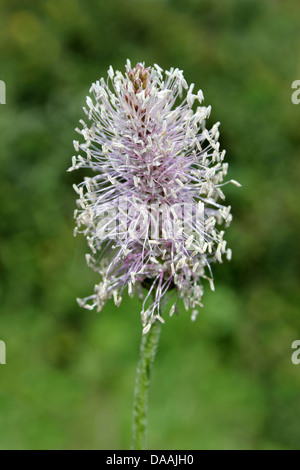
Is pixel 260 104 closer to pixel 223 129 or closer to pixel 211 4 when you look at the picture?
pixel 223 129

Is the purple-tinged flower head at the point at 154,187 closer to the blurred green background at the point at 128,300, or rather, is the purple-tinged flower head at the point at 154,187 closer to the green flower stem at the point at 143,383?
the green flower stem at the point at 143,383

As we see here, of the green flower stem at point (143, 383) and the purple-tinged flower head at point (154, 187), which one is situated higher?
the purple-tinged flower head at point (154, 187)

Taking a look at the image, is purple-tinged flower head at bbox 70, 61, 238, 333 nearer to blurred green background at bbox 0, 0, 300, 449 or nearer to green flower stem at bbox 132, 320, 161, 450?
green flower stem at bbox 132, 320, 161, 450

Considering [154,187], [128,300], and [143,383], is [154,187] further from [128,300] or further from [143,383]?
[128,300]

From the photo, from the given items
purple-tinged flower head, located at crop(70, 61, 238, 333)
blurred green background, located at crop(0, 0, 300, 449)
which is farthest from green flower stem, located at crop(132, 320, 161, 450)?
blurred green background, located at crop(0, 0, 300, 449)

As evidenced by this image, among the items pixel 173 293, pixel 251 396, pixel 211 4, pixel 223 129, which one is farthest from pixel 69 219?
pixel 211 4

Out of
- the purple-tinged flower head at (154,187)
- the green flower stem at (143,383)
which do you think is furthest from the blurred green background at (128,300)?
the purple-tinged flower head at (154,187)

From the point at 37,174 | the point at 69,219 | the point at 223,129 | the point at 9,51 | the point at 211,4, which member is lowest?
the point at 69,219
